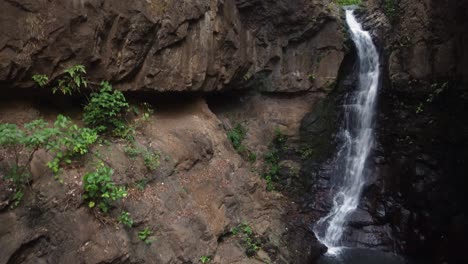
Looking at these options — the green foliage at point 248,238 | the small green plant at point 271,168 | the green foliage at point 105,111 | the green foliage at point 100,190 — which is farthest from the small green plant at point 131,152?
the small green plant at point 271,168

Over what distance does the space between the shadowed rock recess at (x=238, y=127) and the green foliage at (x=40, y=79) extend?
0.40 ft

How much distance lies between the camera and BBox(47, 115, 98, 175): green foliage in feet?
22.4

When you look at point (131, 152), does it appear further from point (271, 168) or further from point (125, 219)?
point (271, 168)

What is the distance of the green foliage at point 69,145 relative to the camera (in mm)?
6824

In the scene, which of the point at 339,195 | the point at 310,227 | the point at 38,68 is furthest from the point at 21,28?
the point at 339,195

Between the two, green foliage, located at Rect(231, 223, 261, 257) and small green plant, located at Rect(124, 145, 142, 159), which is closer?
small green plant, located at Rect(124, 145, 142, 159)

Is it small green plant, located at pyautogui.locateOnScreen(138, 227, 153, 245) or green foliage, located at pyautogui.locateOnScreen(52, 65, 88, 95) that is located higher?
green foliage, located at pyautogui.locateOnScreen(52, 65, 88, 95)

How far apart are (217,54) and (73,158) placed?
5952 mm

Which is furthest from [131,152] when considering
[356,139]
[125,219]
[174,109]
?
[356,139]

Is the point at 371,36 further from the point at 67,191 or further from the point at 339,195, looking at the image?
the point at 67,191

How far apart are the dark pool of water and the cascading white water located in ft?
2.69

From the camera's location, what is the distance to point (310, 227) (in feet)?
38.8

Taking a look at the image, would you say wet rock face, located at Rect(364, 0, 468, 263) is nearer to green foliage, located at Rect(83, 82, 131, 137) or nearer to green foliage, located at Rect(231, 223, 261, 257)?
green foliage, located at Rect(231, 223, 261, 257)

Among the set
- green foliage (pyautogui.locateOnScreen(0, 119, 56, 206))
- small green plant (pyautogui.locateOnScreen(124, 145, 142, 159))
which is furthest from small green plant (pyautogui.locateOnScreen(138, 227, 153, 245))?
green foliage (pyautogui.locateOnScreen(0, 119, 56, 206))
